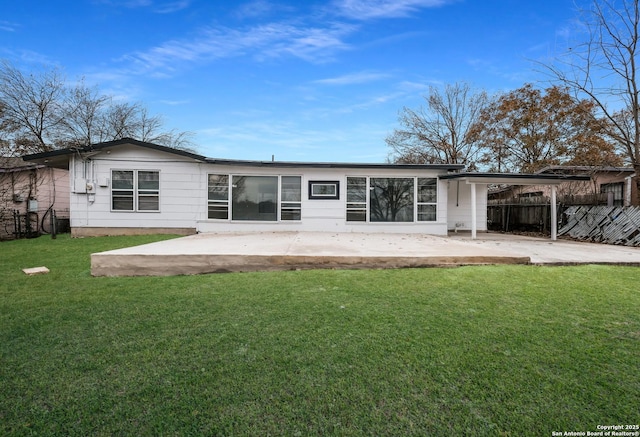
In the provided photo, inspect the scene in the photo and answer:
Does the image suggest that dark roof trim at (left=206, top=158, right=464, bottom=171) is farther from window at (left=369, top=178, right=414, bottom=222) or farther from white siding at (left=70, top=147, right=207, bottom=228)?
white siding at (left=70, top=147, right=207, bottom=228)

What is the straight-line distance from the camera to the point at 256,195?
10.5m

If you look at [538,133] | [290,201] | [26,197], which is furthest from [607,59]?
[26,197]

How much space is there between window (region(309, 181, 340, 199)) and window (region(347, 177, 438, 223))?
42cm

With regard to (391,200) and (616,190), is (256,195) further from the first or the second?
(616,190)

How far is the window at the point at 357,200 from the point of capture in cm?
1049

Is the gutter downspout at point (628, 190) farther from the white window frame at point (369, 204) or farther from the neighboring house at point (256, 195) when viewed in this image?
the white window frame at point (369, 204)

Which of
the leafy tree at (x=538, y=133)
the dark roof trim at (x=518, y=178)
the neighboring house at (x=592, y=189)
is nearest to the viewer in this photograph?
the dark roof trim at (x=518, y=178)

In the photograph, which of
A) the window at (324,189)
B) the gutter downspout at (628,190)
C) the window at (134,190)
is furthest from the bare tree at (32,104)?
the gutter downspout at (628,190)

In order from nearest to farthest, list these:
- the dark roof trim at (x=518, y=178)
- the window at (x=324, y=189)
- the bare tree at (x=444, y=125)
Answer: the dark roof trim at (x=518, y=178) < the window at (x=324, y=189) < the bare tree at (x=444, y=125)

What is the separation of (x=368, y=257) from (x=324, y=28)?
865cm

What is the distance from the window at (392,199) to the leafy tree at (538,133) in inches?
329

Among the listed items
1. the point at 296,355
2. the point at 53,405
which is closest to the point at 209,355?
the point at 296,355

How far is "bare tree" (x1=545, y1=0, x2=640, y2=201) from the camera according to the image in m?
8.70

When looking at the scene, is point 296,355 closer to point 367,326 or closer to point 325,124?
point 367,326
